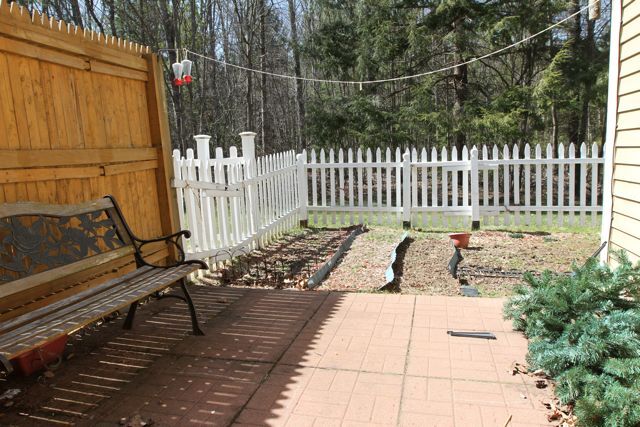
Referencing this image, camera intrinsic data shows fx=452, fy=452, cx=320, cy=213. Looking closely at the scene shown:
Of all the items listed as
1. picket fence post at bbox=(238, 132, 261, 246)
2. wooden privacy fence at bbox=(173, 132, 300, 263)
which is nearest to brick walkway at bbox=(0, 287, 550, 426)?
wooden privacy fence at bbox=(173, 132, 300, 263)

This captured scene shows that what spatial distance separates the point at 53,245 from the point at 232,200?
2.84 meters

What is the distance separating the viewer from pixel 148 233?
15.2 ft

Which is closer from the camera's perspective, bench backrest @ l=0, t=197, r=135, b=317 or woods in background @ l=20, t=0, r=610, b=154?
bench backrest @ l=0, t=197, r=135, b=317

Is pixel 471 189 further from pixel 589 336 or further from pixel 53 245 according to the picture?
pixel 53 245

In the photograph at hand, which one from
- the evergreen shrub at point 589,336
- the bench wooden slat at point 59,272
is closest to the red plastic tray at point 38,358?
the bench wooden slat at point 59,272

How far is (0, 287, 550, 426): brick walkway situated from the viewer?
251 cm

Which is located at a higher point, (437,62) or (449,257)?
(437,62)

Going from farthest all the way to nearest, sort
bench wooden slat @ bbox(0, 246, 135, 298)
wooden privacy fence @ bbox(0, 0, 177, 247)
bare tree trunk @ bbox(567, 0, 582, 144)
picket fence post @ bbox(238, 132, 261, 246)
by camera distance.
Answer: bare tree trunk @ bbox(567, 0, 582, 144)
picket fence post @ bbox(238, 132, 261, 246)
wooden privacy fence @ bbox(0, 0, 177, 247)
bench wooden slat @ bbox(0, 246, 135, 298)

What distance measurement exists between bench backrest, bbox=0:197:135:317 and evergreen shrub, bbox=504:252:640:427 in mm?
3213

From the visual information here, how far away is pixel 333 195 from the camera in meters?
8.92

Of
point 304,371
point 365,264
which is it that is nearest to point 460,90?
point 365,264

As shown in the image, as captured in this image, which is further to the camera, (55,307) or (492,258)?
(492,258)

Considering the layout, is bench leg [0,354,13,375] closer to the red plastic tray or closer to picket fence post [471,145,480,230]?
the red plastic tray

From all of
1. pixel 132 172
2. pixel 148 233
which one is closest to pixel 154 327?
pixel 148 233
